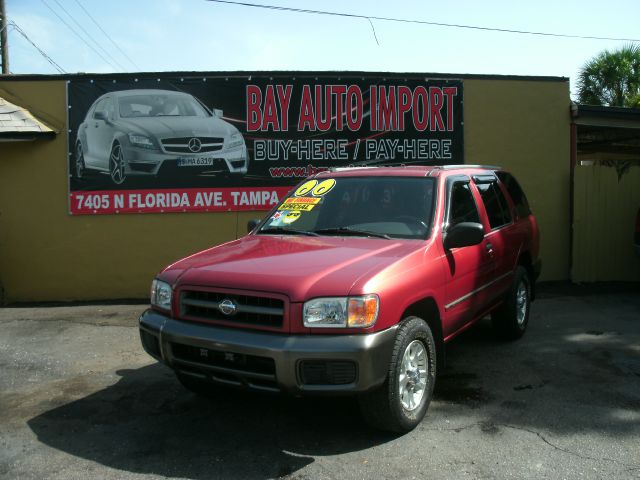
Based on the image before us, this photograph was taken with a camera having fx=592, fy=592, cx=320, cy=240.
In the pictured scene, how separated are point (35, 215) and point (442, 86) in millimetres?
6667

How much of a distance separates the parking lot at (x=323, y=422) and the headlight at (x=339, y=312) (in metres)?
0.87

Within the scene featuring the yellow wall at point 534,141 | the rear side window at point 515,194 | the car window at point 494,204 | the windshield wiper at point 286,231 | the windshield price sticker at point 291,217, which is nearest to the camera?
the windshield wiper at point 286,231

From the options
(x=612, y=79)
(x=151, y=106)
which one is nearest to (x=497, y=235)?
(x=151, y=106)

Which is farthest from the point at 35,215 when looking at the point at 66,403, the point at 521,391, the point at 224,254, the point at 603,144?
the point at 603,144

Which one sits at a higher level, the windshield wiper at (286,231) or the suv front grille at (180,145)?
the suv front grille at (180,145)

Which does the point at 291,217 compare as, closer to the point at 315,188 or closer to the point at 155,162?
the point at 315,188

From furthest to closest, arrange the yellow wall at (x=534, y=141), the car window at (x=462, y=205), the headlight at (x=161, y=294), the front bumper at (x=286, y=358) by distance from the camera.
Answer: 1. the yellow wall at (x=534, y=141)
2. the car window at (x=462, y=205)
3. the headlight at (x=161, y=294)
4. the front bumper at (x=286, y=358)

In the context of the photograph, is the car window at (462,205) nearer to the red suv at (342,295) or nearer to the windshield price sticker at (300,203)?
the red suv at (342,295)

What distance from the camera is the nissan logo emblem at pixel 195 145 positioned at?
9016mm

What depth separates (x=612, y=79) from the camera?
1708cm

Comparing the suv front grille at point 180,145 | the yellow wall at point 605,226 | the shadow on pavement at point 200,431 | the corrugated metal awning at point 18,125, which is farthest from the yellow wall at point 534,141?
the corrugated metal awning at point 18,125

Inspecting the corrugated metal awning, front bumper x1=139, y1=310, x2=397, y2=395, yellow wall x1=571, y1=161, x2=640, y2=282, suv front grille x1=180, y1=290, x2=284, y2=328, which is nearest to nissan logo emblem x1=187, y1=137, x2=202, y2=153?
the corrugated metal awning

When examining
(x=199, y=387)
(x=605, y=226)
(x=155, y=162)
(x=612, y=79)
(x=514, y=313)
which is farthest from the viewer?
(x=612, y=79)

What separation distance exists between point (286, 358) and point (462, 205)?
97.0 inches
